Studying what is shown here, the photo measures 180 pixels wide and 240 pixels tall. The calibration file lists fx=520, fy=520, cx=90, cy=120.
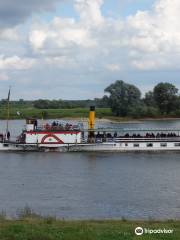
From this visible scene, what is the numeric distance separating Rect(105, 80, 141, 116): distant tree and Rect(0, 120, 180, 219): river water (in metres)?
103

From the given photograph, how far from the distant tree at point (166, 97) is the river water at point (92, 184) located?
351 feet

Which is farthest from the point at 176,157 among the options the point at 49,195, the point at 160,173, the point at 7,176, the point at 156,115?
the point at 156,115

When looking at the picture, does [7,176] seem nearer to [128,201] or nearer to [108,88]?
[128,201]

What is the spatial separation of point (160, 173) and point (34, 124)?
2376 centimetres

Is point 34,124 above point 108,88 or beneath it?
beneath

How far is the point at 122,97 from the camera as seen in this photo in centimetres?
16812

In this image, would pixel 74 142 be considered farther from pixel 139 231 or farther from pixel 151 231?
pixel 151 231

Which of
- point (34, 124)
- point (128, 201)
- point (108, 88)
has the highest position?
point (108, 88)

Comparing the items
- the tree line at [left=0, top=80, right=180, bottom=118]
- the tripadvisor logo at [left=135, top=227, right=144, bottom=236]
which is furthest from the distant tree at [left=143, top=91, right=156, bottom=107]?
the tripadvisor logo at [left=135, top=227, right=144, bottom=236]

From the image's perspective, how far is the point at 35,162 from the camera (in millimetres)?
59000

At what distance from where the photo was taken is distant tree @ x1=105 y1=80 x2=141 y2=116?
552 ft

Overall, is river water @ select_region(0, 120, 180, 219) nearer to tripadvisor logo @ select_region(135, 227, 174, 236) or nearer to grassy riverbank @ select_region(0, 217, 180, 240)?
grassy riverbank @ select_region(0, 217, 180, 240)

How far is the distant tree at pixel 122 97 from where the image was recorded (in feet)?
552

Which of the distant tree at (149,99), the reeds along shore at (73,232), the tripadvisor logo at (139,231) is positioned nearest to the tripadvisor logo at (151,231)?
the tripadvisor logo at (139,231)
